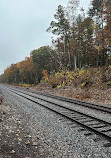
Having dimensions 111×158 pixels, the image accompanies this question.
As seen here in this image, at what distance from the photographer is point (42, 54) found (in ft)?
152

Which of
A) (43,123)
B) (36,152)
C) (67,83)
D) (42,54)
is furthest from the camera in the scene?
(42,54)

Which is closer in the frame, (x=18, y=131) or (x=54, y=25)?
(x=18, y=131)

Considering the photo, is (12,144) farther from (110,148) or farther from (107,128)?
(107,128)

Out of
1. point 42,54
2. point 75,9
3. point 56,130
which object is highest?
point 75,9

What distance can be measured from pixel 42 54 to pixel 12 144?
43486 mm

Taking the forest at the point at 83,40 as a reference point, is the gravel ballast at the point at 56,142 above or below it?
below

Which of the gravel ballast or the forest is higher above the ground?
the forest

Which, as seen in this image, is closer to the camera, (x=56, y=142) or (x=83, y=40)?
(x=56, y=142)

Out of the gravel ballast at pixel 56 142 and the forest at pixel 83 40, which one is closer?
the gravel ballast at pixel 56 142

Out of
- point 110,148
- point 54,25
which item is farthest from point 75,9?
point 110,148

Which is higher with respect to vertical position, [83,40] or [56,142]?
[83,40]

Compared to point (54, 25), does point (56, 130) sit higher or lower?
lower

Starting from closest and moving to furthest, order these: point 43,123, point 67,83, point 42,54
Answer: point 43,123 < point 67,83 < point 42,54

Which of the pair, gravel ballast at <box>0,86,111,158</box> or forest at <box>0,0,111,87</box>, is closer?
gravel ballast at <box>0,86,111,158</box>
